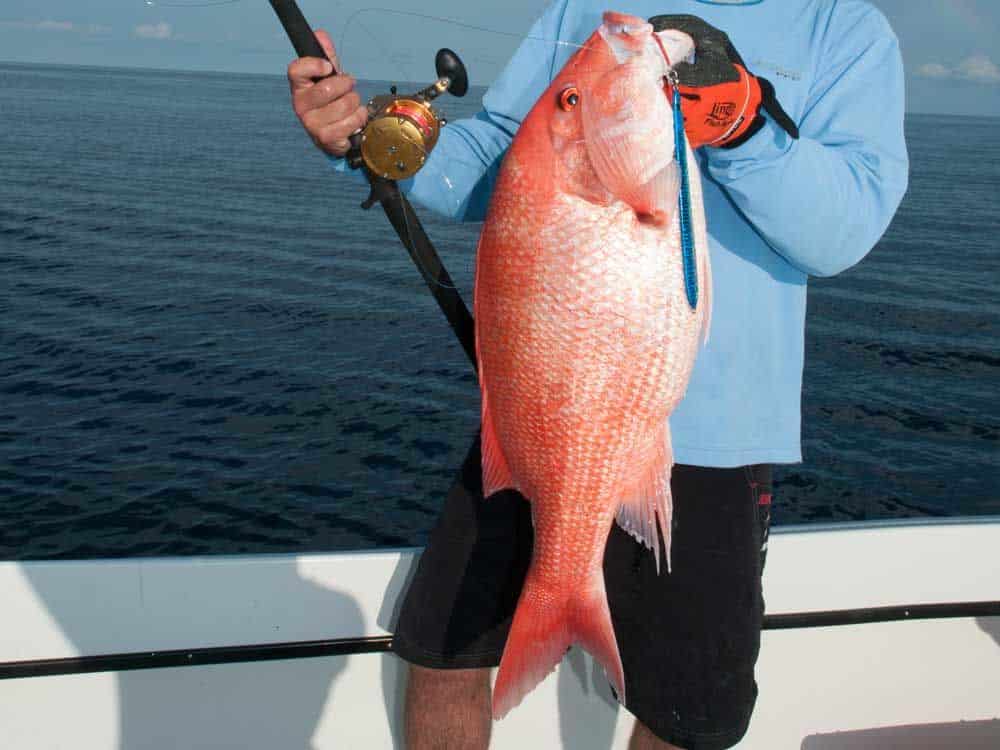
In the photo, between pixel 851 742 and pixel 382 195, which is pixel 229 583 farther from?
pixel 851 742

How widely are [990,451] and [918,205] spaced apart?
17.1 metres

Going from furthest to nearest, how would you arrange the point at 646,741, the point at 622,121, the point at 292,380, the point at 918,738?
the point at 292,380, the point at 918,738, the point at 646,741, the point at 622,121

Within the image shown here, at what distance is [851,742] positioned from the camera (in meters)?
3.22

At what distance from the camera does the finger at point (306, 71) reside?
2047mm

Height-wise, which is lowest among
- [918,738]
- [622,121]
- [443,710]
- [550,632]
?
[918,738]

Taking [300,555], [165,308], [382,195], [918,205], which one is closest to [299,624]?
[300,555]

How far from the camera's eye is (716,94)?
1734mm

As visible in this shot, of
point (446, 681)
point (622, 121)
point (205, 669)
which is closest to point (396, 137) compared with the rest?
point (622, 121)

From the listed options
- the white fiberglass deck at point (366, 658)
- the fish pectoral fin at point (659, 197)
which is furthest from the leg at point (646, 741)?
the fish pectoral fin at point (659, 197)

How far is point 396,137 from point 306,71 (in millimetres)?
261

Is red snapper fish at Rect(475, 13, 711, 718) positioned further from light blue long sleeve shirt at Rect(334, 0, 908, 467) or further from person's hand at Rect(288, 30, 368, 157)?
person's hand at Rect(288, 30, 368, 157)

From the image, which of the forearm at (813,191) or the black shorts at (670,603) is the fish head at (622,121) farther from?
the black shorts at (670,603)

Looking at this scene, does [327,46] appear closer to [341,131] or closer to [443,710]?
[341,131]

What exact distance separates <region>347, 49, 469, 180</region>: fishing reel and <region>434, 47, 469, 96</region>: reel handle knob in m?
0.20
